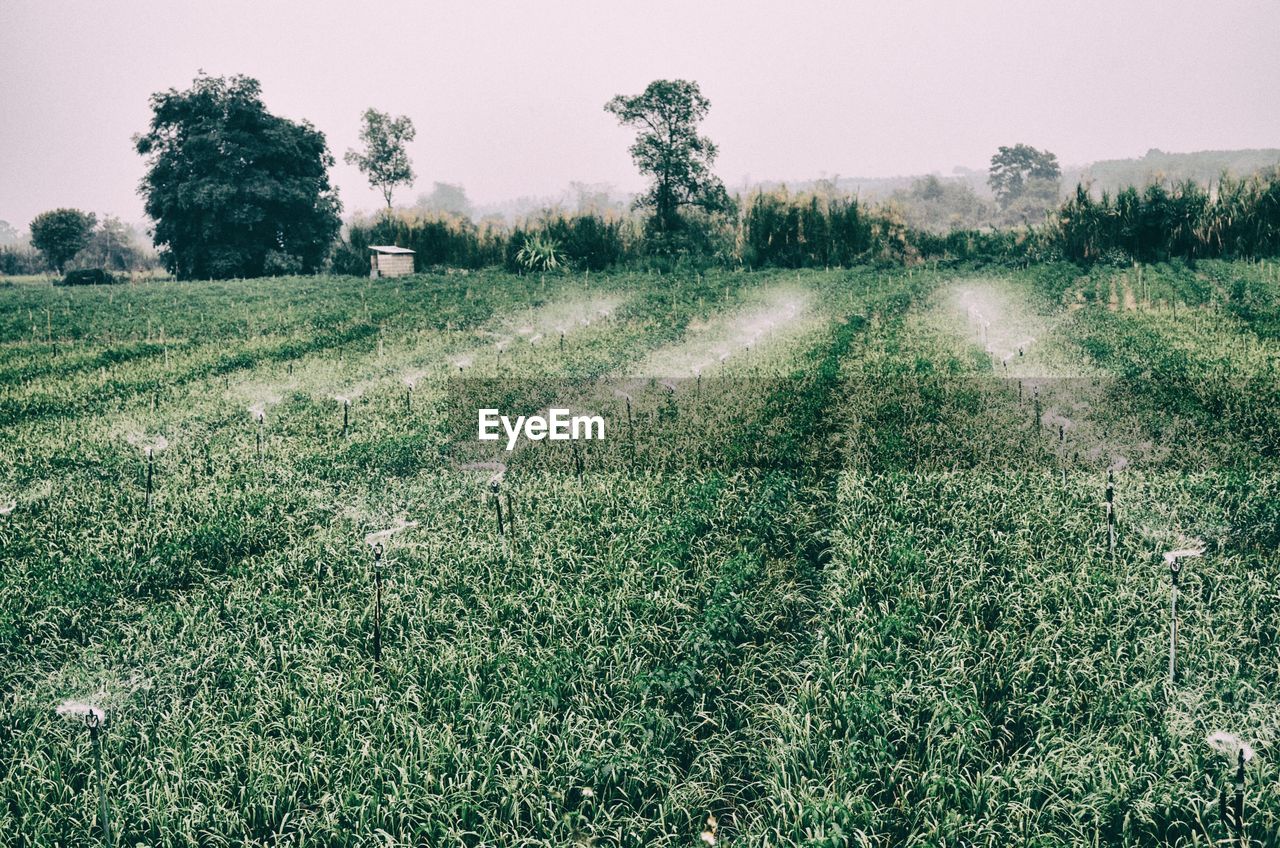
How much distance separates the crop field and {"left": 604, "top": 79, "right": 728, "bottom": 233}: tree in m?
31.1

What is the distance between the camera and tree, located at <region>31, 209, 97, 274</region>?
54.2 meters

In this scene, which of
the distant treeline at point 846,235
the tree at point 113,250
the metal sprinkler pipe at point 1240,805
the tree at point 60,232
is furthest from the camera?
the tree at point 113,250

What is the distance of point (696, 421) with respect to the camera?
10.3 metres

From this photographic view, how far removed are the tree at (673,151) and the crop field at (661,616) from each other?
3109cm

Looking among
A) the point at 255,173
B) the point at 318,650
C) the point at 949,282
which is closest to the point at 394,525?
the point at 318,650

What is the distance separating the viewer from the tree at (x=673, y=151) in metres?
41.0

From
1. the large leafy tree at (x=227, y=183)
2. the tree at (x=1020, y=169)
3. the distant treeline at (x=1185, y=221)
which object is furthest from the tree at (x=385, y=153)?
the tree at (x=1020, y=169)

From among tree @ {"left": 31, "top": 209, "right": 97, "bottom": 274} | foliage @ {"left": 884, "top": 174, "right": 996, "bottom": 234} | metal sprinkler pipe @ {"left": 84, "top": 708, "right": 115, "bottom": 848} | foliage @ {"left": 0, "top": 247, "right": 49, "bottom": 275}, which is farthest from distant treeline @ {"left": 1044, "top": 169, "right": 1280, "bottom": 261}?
foliage @ {"left": 0, "top": 247, "right": 49, "bottom": 275}

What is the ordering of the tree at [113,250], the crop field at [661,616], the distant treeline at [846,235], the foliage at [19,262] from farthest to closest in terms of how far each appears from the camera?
the tree at [113,250], the foliage at [19,262], the distant treeline at [846,235], the crop field at [661,616]

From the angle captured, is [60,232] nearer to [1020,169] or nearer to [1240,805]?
[1240,805]

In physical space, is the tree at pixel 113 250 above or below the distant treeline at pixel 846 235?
above

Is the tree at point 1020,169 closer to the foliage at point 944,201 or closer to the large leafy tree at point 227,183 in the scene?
the foliage at point 944,201

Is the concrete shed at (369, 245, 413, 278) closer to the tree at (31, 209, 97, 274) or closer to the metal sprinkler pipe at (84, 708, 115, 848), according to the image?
the tree at (31, 209, 97, 274)

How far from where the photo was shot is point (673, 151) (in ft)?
135
